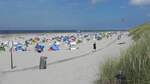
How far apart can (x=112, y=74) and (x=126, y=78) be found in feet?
1.71

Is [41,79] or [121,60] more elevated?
[121,60]

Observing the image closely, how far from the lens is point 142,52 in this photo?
8398 mm

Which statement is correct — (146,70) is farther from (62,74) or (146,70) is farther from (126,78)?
(62,74)

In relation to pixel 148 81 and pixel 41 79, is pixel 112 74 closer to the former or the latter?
pixel 148 81

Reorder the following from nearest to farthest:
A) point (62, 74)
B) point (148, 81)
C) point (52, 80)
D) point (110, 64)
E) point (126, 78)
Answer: point (148, 81) < point (126, 78) < point (110, 64) < point (52, 80) < point (62, 74)

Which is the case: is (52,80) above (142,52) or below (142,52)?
below

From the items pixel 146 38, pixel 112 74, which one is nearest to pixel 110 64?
pixel 112 74

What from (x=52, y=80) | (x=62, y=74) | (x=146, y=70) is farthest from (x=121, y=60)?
(x=62, y=74)

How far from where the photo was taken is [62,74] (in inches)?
525

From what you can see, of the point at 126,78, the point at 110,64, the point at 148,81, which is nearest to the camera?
the point at 148,81

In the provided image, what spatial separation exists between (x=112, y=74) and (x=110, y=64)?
0.96ft

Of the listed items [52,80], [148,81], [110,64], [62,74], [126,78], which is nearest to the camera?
[148,81]

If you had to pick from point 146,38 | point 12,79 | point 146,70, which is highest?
point 146,38

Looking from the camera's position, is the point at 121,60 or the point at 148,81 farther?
the point at 121,60
